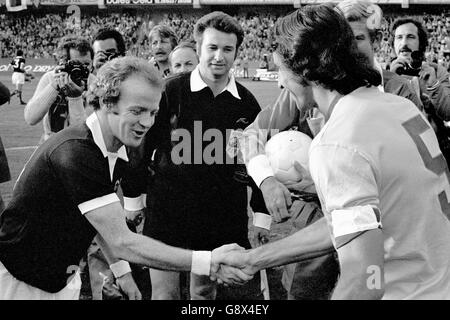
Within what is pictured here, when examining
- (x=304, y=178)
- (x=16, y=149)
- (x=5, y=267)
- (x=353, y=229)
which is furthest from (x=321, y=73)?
(x=16, y=149)

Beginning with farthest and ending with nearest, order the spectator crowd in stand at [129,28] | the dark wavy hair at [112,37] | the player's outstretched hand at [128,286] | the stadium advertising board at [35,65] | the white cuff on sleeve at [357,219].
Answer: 1. the spectator crowd in stand at [129,28]
2. the stadium advertising board at [35,65]
3. the dark wavy hair at [112,37]
4. the player's outstretched hand at [128,286]
5. the white cuff on sleeve at [357,219]

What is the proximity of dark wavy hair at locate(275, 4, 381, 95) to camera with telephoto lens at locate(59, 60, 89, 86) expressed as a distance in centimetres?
312

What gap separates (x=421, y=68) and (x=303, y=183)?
6.61ft

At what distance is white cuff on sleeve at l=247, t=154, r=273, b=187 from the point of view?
10.4ft

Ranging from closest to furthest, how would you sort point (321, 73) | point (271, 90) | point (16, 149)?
1. point (321, 73)
2. point (16, 149)
3. point (271, 90)

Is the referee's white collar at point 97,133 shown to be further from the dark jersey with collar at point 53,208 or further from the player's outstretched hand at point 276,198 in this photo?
the player's outstretched hand at point 276,198

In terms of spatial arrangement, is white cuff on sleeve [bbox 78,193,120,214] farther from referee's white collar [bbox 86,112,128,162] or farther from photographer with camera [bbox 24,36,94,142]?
photographer with camera [bbox 24,36,94,142]

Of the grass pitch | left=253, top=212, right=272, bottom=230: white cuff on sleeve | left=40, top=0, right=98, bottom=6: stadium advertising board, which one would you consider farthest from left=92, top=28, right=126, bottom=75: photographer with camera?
left=40, top=0, right=98, bottom=6: stadium advertising board

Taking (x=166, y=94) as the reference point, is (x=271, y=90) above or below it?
below

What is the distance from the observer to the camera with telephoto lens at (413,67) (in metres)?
4.50

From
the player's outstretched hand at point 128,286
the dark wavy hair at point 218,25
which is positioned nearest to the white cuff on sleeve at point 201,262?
the player's outstretched hand at point 128,286

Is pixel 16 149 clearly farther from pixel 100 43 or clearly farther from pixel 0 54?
pixel 0 54

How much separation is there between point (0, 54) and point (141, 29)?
28.2 feet
